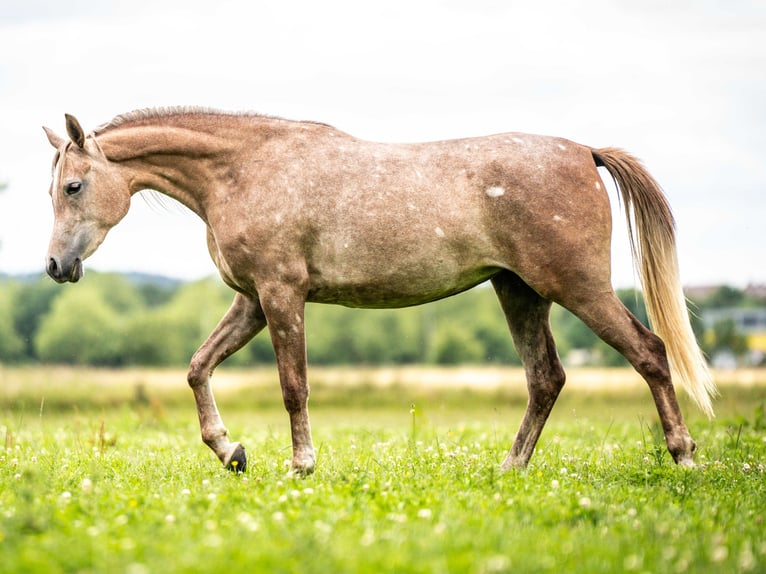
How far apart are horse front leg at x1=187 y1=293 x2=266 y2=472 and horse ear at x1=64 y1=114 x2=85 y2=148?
6.26 ft

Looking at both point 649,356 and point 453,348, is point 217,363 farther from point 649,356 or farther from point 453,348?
point 453,348

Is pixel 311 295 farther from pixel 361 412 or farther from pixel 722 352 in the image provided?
pixel 722 352

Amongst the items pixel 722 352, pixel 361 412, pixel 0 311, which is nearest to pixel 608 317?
pixel 361 412

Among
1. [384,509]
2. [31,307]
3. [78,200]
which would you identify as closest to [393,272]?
[384,509]

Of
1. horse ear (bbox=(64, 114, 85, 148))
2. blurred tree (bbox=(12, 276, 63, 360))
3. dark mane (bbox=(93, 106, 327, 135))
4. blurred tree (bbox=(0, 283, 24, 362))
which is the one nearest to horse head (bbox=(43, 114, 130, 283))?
horse ear (bbox=(64, 114, 85, 148))

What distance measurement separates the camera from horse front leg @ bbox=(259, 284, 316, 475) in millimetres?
6816

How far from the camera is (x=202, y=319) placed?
80.8 metres

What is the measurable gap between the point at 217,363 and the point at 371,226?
1.94m

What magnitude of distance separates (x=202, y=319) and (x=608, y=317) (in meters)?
76.6

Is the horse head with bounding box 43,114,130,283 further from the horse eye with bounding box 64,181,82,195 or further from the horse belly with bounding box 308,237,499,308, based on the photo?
the horse belly with bounding box 308,237,499,308

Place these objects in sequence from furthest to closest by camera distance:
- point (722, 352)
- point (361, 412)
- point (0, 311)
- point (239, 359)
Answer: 1. point (239, 359)
2. point (0, 311)
3. point (722, 352)
4. point (361, 412)

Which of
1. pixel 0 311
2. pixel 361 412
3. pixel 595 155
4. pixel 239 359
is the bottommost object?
pixel 239 359

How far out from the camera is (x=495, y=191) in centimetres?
700

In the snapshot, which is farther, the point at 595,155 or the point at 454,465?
the point at 595,155
